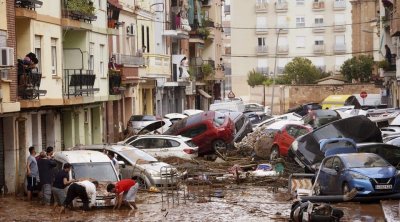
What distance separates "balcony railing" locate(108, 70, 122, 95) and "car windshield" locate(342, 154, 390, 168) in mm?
19569

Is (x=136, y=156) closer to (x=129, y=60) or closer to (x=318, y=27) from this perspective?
(x=129, y=60)

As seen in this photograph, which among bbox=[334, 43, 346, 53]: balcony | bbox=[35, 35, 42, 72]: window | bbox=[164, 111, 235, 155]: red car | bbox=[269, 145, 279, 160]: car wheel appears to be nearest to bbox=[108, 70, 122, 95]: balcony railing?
bbox=[164, 111, 235, 155]: red car

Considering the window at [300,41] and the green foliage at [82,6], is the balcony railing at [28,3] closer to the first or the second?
the green foliage at [82,6]

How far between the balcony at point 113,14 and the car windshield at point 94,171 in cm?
1841

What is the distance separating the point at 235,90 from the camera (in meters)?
130

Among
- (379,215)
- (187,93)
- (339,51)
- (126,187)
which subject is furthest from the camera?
(339,51)

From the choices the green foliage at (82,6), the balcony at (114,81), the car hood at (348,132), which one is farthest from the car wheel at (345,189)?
the balcony at (114,81)

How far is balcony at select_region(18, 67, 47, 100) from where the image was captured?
3038 centimetres

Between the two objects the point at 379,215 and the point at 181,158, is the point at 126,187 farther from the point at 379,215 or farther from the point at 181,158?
the point at 181,158

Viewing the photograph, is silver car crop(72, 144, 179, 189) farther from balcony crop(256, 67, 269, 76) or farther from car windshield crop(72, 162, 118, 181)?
balcony crop(256, 67, 269, 76)

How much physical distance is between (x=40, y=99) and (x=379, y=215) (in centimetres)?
1303

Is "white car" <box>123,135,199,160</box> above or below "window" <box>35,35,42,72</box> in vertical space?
below

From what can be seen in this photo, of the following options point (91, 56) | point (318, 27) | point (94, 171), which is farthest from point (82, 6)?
point (318, 27)

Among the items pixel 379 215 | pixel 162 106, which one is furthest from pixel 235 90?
pixel 379 215
